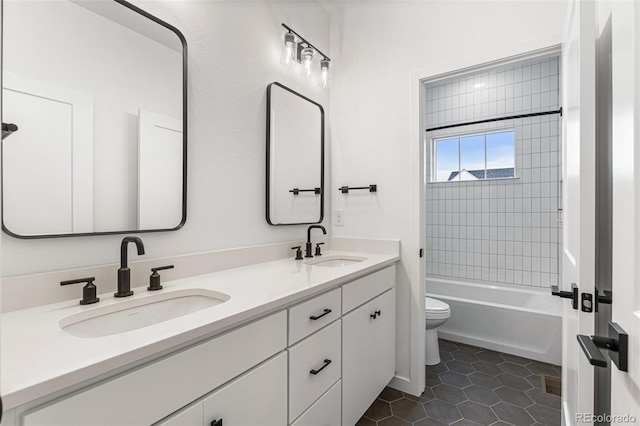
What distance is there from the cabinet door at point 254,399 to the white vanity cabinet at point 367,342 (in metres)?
0.46

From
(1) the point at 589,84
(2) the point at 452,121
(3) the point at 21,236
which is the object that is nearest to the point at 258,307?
(3) the point at 21,236

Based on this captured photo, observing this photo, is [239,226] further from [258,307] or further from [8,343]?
[8,343]

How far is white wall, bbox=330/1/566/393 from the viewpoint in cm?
185

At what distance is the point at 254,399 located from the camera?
3.24 ft

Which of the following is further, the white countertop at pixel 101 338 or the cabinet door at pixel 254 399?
the cabinet door at pixel 254 399

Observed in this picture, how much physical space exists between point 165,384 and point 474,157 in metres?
3.63

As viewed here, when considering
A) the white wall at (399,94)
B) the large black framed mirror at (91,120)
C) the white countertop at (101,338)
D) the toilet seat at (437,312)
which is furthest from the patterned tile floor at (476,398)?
the large black framed mirror at (91,120)

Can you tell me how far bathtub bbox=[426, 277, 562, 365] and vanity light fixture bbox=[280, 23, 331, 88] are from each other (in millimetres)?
2186

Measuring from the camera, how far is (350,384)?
154 centimetres

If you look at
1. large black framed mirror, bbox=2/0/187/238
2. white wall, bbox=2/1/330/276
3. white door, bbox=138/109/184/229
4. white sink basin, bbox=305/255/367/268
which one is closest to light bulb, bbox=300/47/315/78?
white wall, bbox=2/1/330/276

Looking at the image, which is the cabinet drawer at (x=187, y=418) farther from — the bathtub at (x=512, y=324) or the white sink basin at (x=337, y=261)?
the bathtub at (x=512, y=324)

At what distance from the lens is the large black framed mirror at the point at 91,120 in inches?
37.9

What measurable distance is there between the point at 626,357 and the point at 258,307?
868mm

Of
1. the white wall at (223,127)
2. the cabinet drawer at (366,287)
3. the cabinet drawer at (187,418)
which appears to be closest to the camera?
the cabinet drawer at (187,418)
